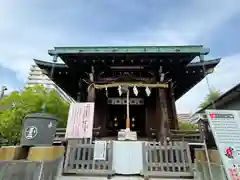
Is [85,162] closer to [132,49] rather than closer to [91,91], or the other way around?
[91,91]

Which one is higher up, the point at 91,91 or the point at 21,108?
the point at 21,108

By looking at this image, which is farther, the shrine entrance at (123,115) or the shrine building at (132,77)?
the shrine entrance at (123,115)

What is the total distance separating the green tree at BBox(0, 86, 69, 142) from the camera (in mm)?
12039

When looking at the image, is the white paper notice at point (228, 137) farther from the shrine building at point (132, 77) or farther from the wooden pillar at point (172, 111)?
the wooden pillar at point (172, 111)

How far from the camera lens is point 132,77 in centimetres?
848

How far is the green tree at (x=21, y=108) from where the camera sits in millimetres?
12039

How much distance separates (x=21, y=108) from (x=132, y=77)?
8.93 meters

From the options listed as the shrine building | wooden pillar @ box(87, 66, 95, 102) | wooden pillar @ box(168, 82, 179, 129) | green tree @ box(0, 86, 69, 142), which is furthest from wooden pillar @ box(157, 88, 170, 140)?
green tree @ box(0, 86, 69, 142)

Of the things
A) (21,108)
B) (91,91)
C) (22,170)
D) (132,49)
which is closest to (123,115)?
(91,91)

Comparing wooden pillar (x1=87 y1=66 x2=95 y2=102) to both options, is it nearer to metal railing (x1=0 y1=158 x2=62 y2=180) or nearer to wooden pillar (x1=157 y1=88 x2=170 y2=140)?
wooden pillar (x1=157 y1=88 x2=170 y2=140)

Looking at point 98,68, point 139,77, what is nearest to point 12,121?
point 98,68

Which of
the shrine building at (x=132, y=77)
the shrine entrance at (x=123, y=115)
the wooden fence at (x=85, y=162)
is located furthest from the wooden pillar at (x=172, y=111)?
the wooden fence at (x=85, y=162)

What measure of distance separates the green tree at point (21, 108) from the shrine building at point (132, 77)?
321cm

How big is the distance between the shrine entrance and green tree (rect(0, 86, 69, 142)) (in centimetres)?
358
